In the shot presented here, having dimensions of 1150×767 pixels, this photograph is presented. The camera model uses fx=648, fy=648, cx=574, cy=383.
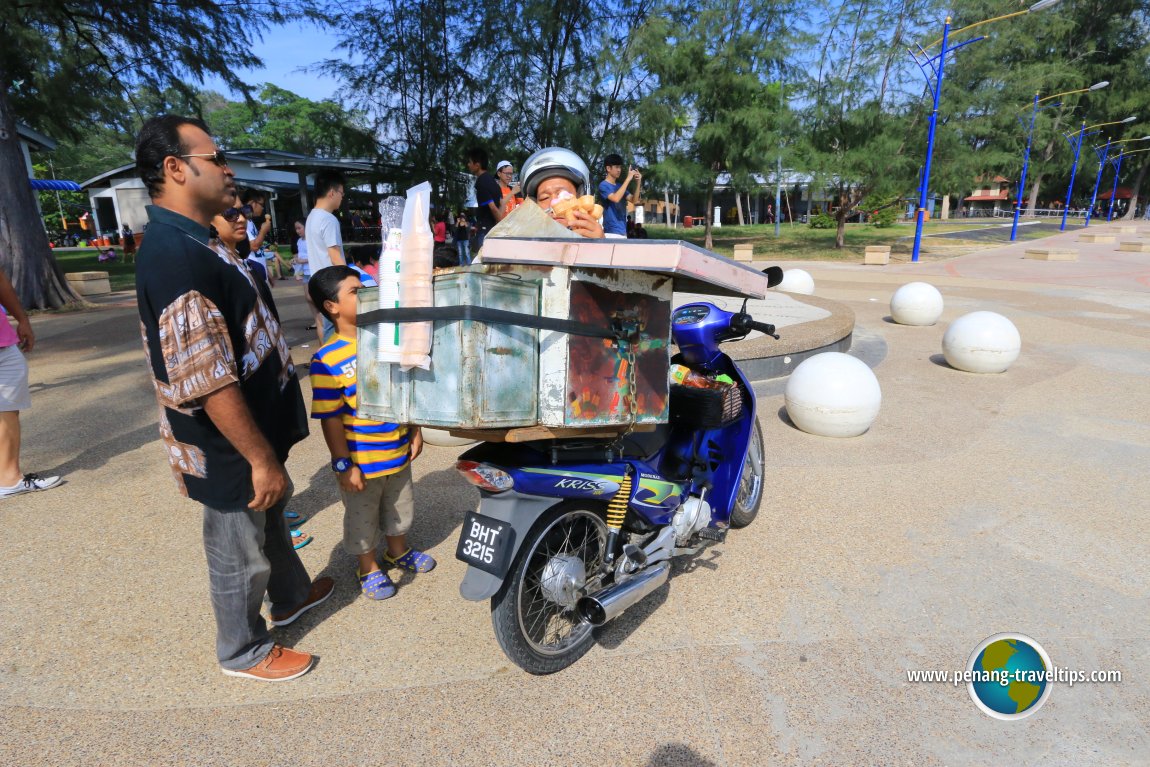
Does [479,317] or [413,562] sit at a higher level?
[479,317]

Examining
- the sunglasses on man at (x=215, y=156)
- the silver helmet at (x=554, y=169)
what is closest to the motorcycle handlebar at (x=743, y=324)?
the silver helmet at (x=554, y=169)

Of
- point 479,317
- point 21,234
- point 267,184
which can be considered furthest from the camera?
point 267,184

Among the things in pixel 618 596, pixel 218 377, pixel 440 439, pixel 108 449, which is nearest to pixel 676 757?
pixel 618 596

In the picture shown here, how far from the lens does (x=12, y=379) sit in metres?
3.81

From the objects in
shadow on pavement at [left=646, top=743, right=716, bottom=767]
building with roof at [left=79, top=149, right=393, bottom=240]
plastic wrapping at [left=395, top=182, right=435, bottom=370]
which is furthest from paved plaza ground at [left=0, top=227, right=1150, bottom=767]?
building with roof at [left=79, top=149, right=393, bottom=240]

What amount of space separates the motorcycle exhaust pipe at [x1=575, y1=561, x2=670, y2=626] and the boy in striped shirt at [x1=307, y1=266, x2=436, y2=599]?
967mm

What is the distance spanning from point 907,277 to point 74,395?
1714 cm

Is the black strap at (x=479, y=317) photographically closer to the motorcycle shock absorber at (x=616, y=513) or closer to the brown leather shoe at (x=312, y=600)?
the motorcycle shock absorber at (x=616, y=513)

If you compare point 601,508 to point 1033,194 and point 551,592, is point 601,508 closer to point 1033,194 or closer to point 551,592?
point 551,592

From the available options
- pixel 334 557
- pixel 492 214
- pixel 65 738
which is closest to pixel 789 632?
pixel 334 557

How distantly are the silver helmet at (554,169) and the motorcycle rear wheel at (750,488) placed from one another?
1565 mm
